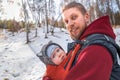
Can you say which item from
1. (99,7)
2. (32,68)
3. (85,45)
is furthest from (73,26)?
(99,7)

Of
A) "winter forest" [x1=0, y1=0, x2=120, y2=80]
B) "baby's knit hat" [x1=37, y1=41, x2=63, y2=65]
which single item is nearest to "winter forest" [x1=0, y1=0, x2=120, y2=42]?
"winter forest" [x1=0, y1=0, x2=120, y2=80]

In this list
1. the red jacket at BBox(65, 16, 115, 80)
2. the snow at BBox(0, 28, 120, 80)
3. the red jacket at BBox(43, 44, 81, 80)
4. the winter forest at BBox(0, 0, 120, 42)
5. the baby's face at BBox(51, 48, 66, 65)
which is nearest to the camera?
the red jacket at BBox(65, 16, 115, 80)

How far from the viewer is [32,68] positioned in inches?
546

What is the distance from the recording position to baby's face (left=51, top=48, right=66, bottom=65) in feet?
5.84

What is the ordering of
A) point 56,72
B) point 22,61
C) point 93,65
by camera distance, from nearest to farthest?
point 93,65, point 56,72, point 22,61

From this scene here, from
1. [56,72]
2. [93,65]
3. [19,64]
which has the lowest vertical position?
[19,64]

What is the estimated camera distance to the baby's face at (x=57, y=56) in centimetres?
178

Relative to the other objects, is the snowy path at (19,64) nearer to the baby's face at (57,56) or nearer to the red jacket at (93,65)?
the baby's face at (57,56)

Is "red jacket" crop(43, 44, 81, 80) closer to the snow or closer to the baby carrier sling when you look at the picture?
the baby carrier sling

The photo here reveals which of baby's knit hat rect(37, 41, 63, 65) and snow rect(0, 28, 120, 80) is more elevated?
baby's knit hat rect(37, 41, 63, 65)

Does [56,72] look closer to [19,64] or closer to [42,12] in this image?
[19,64]

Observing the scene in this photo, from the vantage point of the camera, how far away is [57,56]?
1.83 m

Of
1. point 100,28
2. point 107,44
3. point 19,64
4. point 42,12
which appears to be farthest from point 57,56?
point 42,12

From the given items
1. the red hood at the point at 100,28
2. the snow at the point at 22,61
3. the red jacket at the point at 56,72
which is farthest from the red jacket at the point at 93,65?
the snow at the point at 22,61
